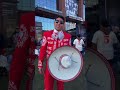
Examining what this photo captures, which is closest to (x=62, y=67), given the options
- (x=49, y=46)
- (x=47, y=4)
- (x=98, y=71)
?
(x=49, y=46)

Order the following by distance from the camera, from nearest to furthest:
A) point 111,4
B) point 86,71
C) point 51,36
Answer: point 51,36 < point 86,71 < point 111,4

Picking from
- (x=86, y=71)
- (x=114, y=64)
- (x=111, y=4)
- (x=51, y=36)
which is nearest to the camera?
(x=51, y=36)

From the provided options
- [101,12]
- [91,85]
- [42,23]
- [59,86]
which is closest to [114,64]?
[101,12]

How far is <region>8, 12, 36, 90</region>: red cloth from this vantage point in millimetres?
6180

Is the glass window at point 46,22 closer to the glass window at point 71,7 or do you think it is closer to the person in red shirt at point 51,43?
the glass window at point 71,7

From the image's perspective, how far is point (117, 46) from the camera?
860 cm

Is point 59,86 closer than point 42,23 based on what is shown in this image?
Yes

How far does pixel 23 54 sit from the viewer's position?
620cm

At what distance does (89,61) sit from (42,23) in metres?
4.29

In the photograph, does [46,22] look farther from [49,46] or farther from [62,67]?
[62,67]

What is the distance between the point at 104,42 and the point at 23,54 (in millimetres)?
2088

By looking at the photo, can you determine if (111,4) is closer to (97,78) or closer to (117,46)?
(117,46)

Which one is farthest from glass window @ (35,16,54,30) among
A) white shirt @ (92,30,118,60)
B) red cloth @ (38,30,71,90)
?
red cloth @ (38,30,71,90)

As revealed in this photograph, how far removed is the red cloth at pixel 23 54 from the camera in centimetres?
618
